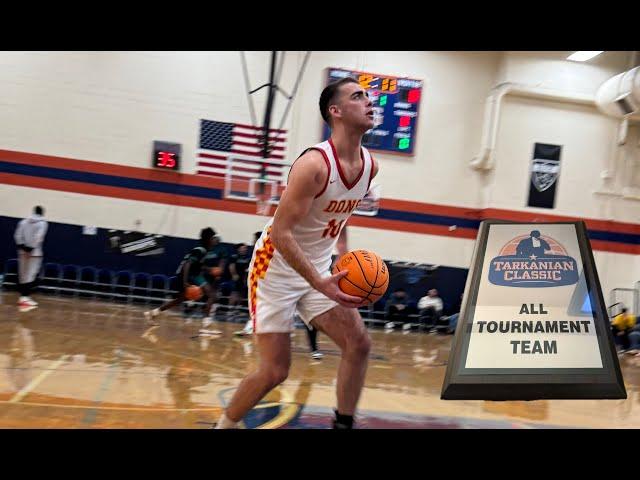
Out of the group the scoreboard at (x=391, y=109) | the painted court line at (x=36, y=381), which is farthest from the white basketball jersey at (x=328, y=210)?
the scoreboard at (x=391, y=109)

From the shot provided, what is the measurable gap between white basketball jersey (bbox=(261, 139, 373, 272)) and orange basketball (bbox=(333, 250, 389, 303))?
326 millimetres

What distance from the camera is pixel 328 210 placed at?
3951 mm

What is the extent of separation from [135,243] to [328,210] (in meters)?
12.1

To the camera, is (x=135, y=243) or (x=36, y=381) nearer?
(x=36, y=381)

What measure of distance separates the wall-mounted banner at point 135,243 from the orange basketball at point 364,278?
39.8 ft

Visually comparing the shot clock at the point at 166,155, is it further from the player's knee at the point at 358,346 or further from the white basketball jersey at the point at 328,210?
the player's knee at the point at 358,346

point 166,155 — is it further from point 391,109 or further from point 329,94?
point 329,94

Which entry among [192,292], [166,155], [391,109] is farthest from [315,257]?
[391,109]

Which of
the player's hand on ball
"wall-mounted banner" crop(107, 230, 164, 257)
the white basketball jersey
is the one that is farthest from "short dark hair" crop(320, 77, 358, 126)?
"wall-mounted banner" crop(107, 230, 164, 257)
